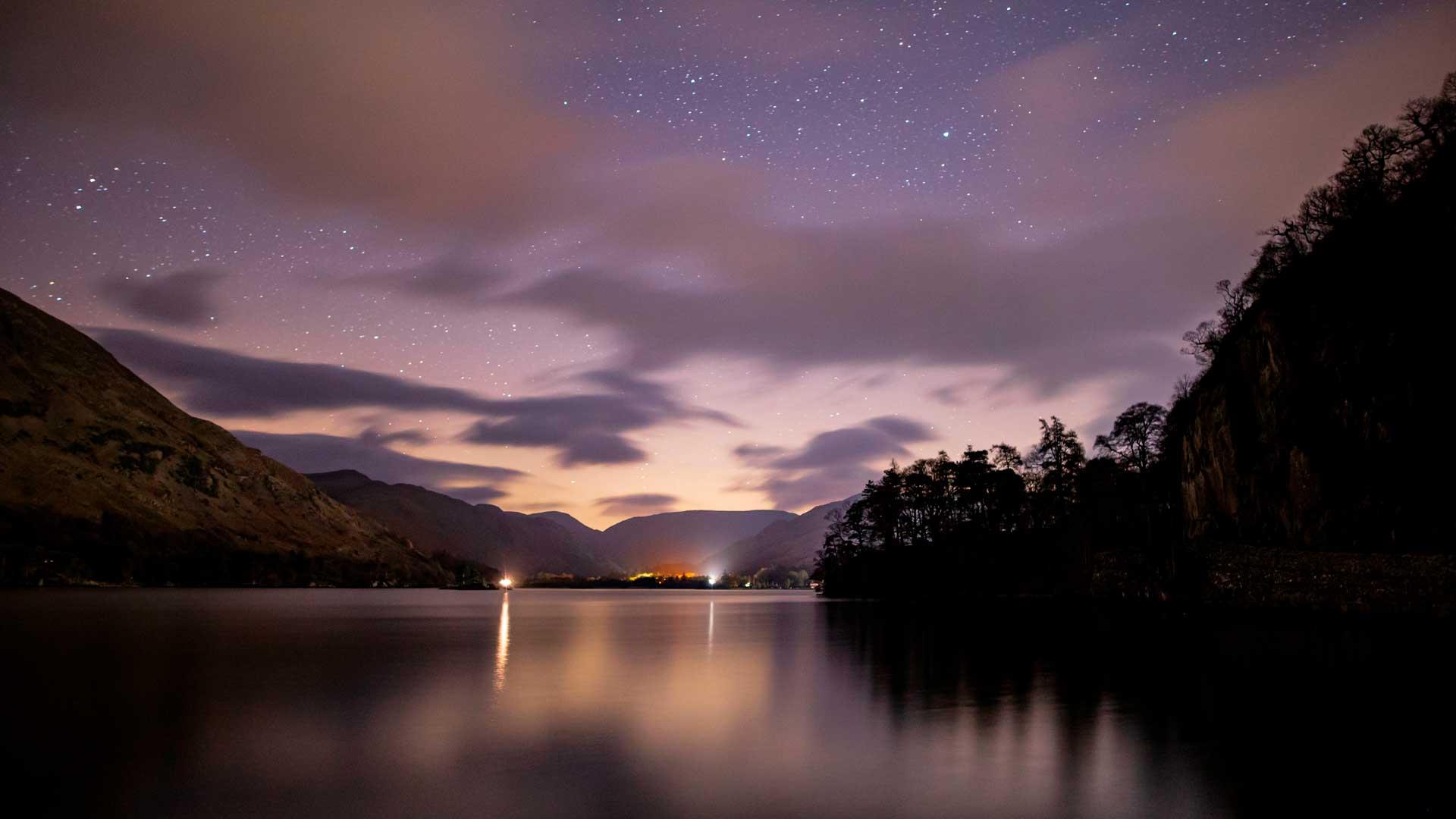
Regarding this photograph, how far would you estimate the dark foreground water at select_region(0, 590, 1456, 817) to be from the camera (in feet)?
40.2

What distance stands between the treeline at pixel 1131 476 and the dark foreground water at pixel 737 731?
112 feet

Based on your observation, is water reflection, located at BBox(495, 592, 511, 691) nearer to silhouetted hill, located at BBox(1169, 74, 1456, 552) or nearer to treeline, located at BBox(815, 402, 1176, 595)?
silhouetted hill, located at BBox(1169, 74, 1456, 552)

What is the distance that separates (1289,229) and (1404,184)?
9.74 meters

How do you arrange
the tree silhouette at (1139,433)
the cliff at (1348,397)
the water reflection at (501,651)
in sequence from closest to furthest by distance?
1. the water reflection at (501,651)
2. the cliff at (1348,397)
3. the tree silhouette at (1139,433)

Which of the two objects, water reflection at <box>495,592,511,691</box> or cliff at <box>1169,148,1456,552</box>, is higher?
cliff at <box>1169,148,1456,552</box>

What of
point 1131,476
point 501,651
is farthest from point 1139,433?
point 501,651

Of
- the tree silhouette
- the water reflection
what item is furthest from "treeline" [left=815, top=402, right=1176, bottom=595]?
the water reflection

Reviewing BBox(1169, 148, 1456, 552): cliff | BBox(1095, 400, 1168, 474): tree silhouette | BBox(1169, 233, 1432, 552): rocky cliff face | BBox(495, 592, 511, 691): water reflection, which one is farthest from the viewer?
BBox(1095, 400, 1168, 474): tree silhouette

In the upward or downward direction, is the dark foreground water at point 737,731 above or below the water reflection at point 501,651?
above

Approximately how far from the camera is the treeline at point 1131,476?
59.4m

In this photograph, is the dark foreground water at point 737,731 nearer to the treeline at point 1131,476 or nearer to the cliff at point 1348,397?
the cliff at point 1348,397

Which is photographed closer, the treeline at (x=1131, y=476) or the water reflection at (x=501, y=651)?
the water reflection at (x=501, y=651)

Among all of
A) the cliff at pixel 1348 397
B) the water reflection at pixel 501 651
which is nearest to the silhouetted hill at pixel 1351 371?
the cliff at pixel 1348 397

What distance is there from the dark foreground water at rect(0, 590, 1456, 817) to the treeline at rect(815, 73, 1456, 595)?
34150mm
